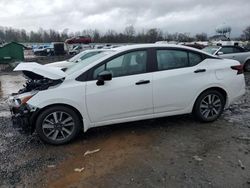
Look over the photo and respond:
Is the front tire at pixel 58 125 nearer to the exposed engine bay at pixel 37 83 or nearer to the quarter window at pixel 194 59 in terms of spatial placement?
the exposed engine bay at pixel 37 83

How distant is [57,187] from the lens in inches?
136

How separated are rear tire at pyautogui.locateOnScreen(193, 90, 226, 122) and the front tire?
235cm

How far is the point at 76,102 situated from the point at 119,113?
30.8 inches

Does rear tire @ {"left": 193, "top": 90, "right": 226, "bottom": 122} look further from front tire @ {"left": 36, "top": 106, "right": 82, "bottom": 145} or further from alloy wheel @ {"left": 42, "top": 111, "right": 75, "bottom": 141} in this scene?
alloy wheel @ {"left": 42, "top": 111, "right": 75, "bottom": 141}

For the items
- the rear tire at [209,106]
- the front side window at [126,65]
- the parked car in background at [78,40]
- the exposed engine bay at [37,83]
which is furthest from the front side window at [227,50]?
the parked car in background at [78,40]

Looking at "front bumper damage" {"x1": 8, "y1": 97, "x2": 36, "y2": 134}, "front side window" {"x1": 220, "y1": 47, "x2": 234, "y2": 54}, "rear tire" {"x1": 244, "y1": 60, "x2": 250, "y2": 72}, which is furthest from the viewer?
"rear tire" {"x1": 244, "y1": 60, "x2": 250, "y2": 72}

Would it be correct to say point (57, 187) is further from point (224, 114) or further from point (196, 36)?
point (196, 36)

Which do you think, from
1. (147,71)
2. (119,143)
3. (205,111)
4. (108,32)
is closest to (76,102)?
(119,143)

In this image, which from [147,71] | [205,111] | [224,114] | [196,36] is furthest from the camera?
[196,36]

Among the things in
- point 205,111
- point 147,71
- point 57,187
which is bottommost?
point 57,187

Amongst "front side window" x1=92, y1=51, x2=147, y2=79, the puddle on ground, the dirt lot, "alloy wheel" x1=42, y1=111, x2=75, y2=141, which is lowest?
the dirt lot

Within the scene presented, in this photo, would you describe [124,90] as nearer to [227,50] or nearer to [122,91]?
[122,91]

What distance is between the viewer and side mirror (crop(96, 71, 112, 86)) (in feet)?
15.5

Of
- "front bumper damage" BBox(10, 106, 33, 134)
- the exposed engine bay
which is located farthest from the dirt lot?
the exposed engine bay
